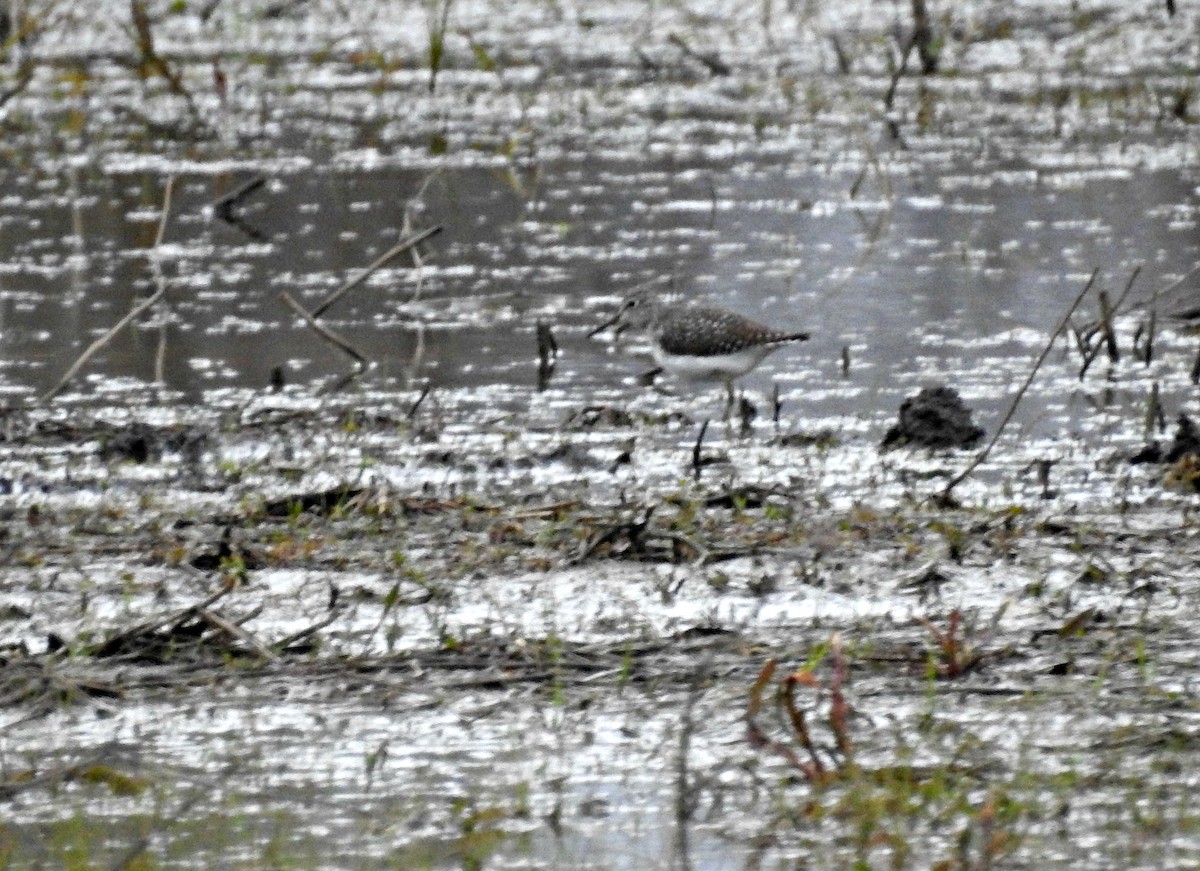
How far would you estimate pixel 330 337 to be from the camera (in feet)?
34.7

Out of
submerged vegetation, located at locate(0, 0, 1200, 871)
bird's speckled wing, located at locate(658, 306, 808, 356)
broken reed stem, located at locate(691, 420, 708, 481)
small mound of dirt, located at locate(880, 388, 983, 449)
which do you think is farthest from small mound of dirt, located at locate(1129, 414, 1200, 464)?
bird's speckled wing, located at locate(658, 306, 808, 356)

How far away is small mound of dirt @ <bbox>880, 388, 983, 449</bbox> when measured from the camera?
28.6ft

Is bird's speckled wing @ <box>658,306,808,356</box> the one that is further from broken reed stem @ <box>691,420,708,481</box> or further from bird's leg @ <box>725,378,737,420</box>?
broken reed stem @ <box>691,420,708,481</box>

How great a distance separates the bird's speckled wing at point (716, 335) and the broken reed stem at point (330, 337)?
1.60m

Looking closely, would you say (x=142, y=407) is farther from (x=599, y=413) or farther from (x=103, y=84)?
(x=103, y=84)

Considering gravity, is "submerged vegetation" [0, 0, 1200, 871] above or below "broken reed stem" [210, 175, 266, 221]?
below

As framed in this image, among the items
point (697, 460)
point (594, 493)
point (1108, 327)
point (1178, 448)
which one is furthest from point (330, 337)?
point (1178, 448)

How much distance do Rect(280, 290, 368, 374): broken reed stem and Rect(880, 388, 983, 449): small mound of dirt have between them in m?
2.85

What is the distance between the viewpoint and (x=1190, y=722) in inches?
214

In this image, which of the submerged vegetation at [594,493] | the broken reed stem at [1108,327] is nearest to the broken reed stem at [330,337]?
the submerged vegetation at [594,493]

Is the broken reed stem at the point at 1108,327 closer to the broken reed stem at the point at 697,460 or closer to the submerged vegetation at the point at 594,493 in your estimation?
the submerged vegetation at the point at 594,493

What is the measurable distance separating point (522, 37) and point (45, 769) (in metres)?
17.6

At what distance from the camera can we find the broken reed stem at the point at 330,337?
1048cm

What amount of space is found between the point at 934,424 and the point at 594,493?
134 centimetres
